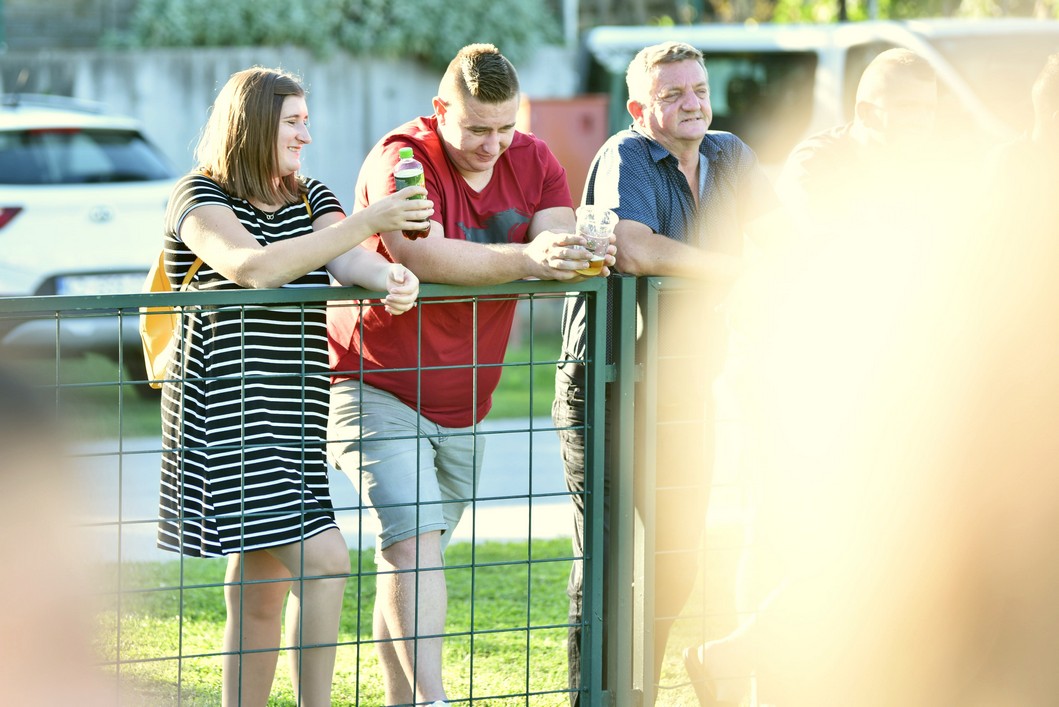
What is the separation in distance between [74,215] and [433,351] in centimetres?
553

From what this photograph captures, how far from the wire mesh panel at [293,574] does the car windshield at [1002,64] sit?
3.53 m

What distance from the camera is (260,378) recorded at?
3.52 meters

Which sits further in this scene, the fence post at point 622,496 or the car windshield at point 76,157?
the car windshield at point 76,157

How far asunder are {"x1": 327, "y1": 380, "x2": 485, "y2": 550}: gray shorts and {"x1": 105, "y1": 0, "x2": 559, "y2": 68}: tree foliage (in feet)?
32.2

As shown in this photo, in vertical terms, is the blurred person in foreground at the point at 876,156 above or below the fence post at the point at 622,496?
above

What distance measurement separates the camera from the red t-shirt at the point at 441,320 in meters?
3.79

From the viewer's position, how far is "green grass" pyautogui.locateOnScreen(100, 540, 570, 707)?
4570 millimetres

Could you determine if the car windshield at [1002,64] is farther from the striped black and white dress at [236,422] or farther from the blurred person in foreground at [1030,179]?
the striped black and white dress at [236,422]

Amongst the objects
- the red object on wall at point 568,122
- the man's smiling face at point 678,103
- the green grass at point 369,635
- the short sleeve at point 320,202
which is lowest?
the green grass at point 369,635

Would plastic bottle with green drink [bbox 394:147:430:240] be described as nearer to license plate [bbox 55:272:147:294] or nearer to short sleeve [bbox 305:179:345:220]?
short sleeve [bbox 305:179:345:220]

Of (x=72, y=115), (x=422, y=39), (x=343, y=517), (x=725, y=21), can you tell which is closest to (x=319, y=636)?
(x=343, y=517)

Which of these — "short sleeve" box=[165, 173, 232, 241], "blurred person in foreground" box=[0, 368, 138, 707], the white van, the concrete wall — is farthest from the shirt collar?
the concrete wall

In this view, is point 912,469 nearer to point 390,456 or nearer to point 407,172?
point 390,456

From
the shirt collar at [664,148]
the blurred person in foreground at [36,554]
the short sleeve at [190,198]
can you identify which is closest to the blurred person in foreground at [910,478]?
the shirt collar at [664,148]
